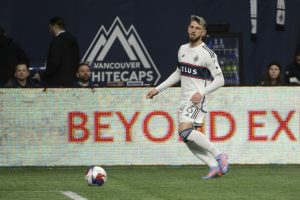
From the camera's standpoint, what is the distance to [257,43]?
18.1m

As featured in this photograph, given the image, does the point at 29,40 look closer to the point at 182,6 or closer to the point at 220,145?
the point at 182,6

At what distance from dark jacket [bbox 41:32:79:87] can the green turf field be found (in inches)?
50.4

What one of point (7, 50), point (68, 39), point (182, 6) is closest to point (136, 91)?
point (68, 39)

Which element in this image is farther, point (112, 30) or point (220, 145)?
point (112, 30)

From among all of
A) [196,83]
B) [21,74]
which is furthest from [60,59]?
[196,83]

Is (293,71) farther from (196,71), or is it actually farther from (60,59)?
(196,71)

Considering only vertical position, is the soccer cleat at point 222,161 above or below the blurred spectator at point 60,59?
below

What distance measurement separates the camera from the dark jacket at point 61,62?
49.2 feet

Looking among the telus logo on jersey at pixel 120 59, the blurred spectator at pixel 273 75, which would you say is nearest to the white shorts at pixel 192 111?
the blurred spectator at pixel 273 75

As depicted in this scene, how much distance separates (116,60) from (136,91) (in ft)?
11.7

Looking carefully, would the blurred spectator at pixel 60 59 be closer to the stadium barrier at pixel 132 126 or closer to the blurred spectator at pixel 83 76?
the blurred spectator at pixel 83 76

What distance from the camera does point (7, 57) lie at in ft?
53.9

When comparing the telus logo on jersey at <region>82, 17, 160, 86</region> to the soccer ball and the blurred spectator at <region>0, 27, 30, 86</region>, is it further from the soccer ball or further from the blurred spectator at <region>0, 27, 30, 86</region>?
the soccer ball

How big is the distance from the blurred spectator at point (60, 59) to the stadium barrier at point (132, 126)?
484 millimetres
